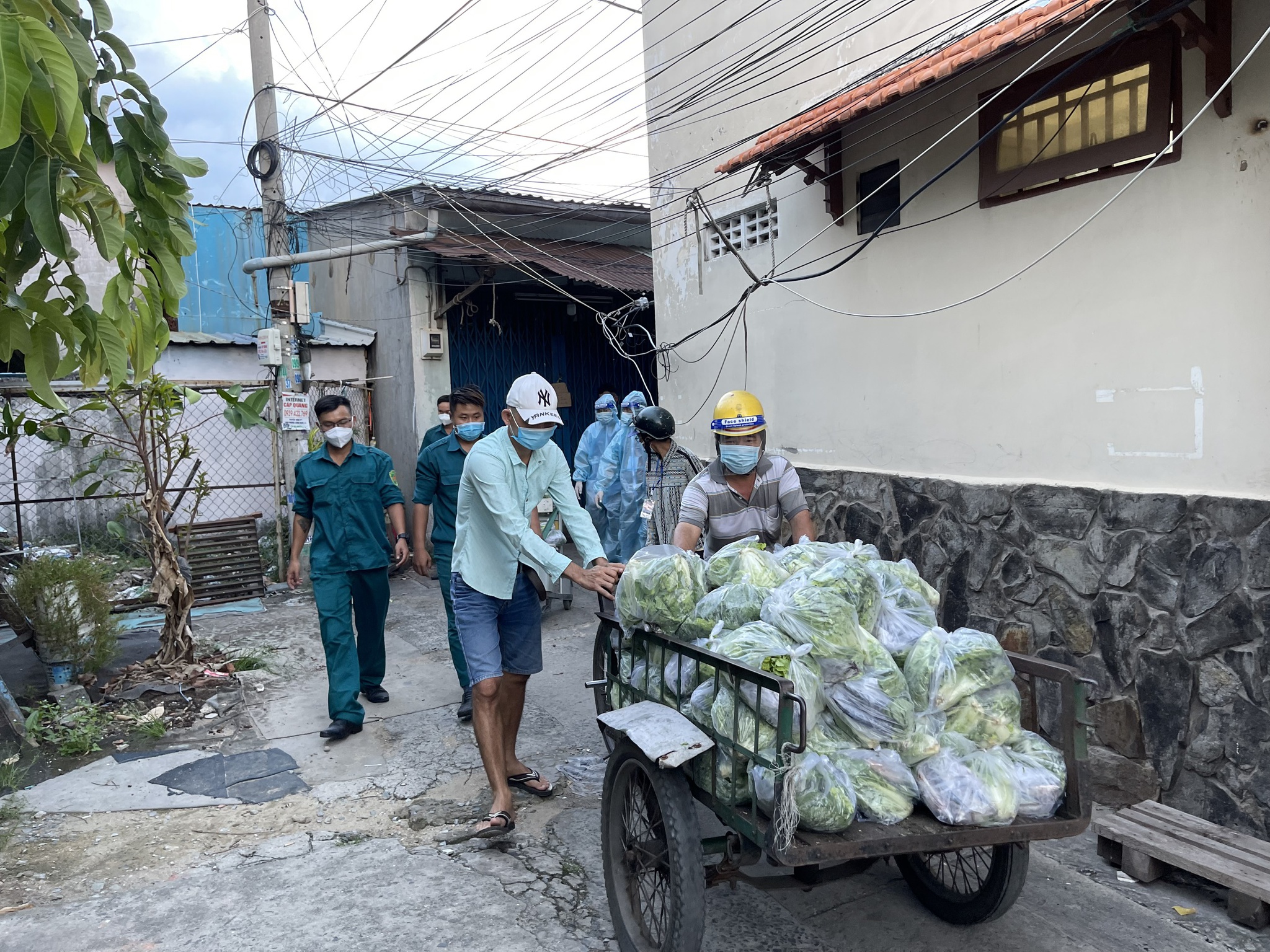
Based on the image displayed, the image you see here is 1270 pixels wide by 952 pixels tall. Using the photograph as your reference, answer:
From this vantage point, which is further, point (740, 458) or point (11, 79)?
point (740, 458)

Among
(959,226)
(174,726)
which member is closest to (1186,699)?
(959,226)

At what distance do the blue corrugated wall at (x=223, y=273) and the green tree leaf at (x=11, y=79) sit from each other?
44.5ft

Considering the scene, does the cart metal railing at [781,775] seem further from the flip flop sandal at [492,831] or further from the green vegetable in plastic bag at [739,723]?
the flip flop sandal at [492,831]

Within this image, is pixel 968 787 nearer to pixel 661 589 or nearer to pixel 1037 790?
pixel 1037 790

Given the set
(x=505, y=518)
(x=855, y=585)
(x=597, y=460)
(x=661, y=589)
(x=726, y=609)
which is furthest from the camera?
(x=597, y=460)

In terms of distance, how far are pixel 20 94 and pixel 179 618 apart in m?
5.46

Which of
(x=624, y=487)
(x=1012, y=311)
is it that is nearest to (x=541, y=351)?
(x=624, y=487)

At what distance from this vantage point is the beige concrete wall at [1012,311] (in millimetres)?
4105

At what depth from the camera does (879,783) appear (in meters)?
2.65

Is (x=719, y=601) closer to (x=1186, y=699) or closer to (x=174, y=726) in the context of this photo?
(x=1186, y=699)

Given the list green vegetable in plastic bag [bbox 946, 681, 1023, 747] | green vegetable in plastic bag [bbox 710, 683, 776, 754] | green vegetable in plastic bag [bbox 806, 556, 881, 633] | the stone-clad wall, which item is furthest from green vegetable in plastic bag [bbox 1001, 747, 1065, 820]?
the stone-clad wall

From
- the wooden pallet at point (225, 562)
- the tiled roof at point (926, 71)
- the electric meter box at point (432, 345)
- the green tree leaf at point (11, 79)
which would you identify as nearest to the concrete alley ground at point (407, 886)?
the green tree leaf at point (11, 79)

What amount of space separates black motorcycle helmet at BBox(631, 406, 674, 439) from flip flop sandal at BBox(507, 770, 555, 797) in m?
3.11

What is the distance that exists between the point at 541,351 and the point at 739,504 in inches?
362
